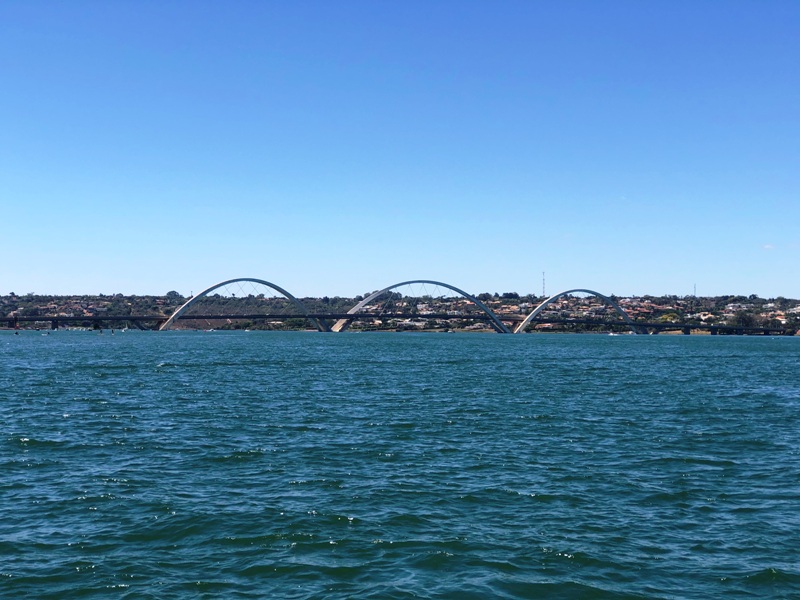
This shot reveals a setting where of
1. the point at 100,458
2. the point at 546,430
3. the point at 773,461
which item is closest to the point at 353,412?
the point at 546,430

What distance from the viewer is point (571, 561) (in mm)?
12719

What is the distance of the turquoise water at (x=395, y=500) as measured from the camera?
11969mm

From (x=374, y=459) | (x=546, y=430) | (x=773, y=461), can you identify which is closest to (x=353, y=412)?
(x=546, y=430)

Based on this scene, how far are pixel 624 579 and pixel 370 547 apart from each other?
4.47 m

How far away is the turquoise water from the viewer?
11969 millimetres

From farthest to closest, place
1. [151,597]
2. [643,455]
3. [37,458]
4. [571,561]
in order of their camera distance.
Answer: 1. [643,455]
2. [37,458]
3. [571,561]
4. [151,597]

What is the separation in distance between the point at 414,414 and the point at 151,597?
20924mm

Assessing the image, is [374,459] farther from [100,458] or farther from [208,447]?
[100,458]

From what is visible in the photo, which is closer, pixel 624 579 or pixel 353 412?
pixel 624 579

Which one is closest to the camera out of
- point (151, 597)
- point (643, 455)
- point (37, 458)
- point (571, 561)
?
point (151, 597)

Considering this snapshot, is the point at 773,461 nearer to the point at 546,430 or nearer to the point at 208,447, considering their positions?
the point at 546,430

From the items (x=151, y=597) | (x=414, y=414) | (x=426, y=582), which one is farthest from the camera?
(x=414, y=414)

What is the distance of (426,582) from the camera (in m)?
11.8

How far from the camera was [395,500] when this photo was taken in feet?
54.2
